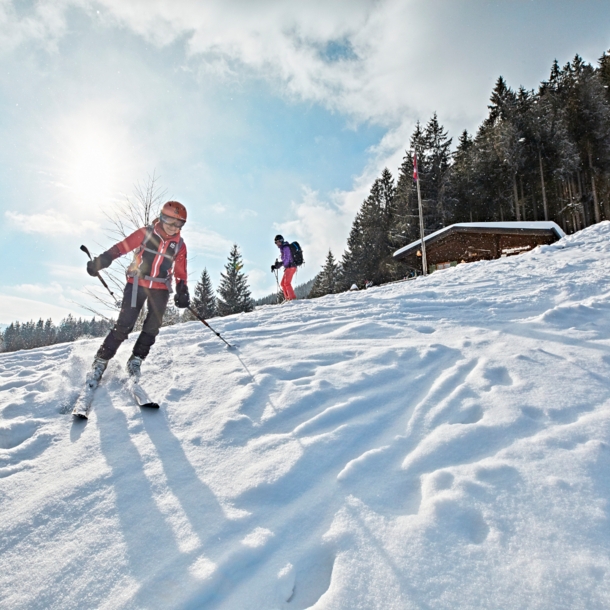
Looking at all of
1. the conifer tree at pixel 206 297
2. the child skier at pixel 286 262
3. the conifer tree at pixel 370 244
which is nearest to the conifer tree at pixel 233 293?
the conifer tree at pixel 206 297

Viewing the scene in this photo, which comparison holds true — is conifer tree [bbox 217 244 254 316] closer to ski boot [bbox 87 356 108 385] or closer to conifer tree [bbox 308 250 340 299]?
conifer tree [bbox 308 250 340 299]

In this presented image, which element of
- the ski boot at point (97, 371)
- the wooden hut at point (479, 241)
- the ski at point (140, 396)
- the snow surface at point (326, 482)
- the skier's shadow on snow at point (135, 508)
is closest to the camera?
the snow surface at point (326, 482)

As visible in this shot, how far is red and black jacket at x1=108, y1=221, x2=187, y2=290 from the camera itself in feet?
13.3

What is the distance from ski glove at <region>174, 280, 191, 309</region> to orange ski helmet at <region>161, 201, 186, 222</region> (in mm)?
874

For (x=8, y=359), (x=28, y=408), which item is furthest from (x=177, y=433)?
(x=8, y=359)

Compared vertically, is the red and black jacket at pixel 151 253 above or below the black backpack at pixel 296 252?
below

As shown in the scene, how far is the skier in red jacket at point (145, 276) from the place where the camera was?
391cm

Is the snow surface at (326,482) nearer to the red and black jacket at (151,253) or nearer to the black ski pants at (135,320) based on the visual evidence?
the black ski pants at (135,320)

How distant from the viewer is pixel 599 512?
1670mm

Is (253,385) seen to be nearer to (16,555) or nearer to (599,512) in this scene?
(16,555)

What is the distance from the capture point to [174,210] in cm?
419

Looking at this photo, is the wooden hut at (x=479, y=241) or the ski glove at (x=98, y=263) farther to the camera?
the wooden hut at (x=479, y=241)

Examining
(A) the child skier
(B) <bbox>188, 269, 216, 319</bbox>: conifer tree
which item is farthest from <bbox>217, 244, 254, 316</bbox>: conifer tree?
(A) the child skier

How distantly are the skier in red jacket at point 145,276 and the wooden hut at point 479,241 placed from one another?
18878 millimetres
